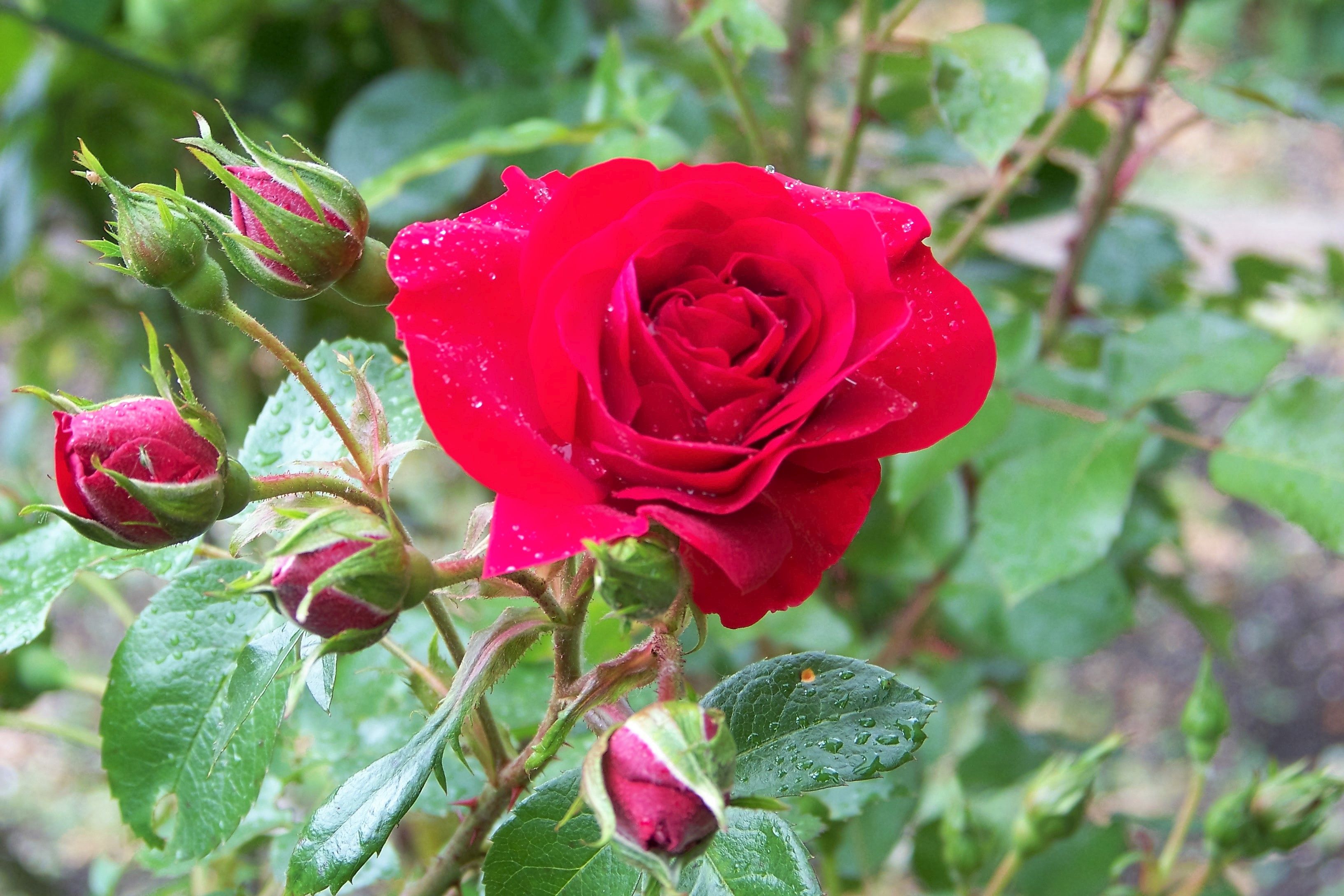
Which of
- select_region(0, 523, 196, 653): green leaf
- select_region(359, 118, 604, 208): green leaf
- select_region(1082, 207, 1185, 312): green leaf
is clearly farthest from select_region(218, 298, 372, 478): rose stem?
select_region(1082, 207, 1185, 312): green leaf

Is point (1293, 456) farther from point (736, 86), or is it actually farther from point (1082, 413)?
point (736, 86)

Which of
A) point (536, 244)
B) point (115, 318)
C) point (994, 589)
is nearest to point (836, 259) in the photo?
point (536, 244)

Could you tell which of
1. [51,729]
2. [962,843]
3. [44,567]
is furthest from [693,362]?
[51,729]

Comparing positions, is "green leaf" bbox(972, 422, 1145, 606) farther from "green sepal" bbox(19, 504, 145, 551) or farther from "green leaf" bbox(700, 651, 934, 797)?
"green sepal" bbox(19, 504, 145, 551)

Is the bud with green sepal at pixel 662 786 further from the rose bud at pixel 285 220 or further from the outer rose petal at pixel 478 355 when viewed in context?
the rose bud at pixel 285 220

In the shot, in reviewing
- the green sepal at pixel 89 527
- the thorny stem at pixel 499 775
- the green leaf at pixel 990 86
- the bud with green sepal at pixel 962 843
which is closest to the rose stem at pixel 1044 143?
the green leaf at pixel 990 86

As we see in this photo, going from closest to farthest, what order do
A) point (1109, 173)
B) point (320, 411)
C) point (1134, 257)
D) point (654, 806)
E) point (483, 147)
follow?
point (654, 806), point (320, 411), point (483, 147), point (1109, 173), point (1134, 257)
